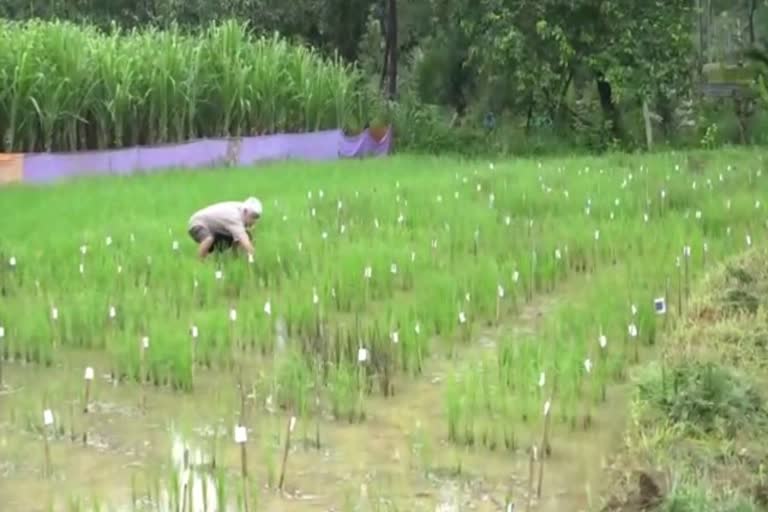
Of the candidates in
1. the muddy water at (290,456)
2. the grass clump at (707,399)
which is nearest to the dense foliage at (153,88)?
the muddy water at (290,456)

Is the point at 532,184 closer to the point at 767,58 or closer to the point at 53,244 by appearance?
the point at 53,244

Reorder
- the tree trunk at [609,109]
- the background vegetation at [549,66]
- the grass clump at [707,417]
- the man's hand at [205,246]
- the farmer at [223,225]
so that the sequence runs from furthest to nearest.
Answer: the tree trunk at [609,109]
the background vegetation at [549,66]
the man's hand at [205,246]
the farmer at [223,225]
the grass clump at [707,417]

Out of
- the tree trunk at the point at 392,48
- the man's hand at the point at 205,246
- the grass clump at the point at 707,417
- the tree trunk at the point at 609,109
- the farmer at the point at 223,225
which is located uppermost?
the tree trunk at the point at 392,48

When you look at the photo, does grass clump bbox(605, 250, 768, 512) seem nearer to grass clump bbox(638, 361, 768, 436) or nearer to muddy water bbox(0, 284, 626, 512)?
grass clump bbox(638, 361, 768, 436)

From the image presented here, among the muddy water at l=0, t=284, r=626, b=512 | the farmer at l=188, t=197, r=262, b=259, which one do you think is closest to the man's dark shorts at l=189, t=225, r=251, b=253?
the farmer at l=188, t=197, r=262, b=259

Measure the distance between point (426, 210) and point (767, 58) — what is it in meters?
8.10

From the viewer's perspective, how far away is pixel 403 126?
1661 centimetres

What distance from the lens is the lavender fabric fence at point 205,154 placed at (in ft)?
41.1

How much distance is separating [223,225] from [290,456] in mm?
3352

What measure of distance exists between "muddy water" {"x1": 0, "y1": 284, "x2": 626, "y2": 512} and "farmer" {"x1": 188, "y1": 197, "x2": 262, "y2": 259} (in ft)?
7.12

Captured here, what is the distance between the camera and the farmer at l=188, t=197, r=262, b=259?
7734 millimetres

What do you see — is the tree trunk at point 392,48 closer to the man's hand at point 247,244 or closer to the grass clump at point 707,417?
the man's hand at point 247,244

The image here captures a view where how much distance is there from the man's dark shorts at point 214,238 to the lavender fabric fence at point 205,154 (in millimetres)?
4446

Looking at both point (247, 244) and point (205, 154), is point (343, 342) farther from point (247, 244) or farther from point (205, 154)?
point (205, 154)
